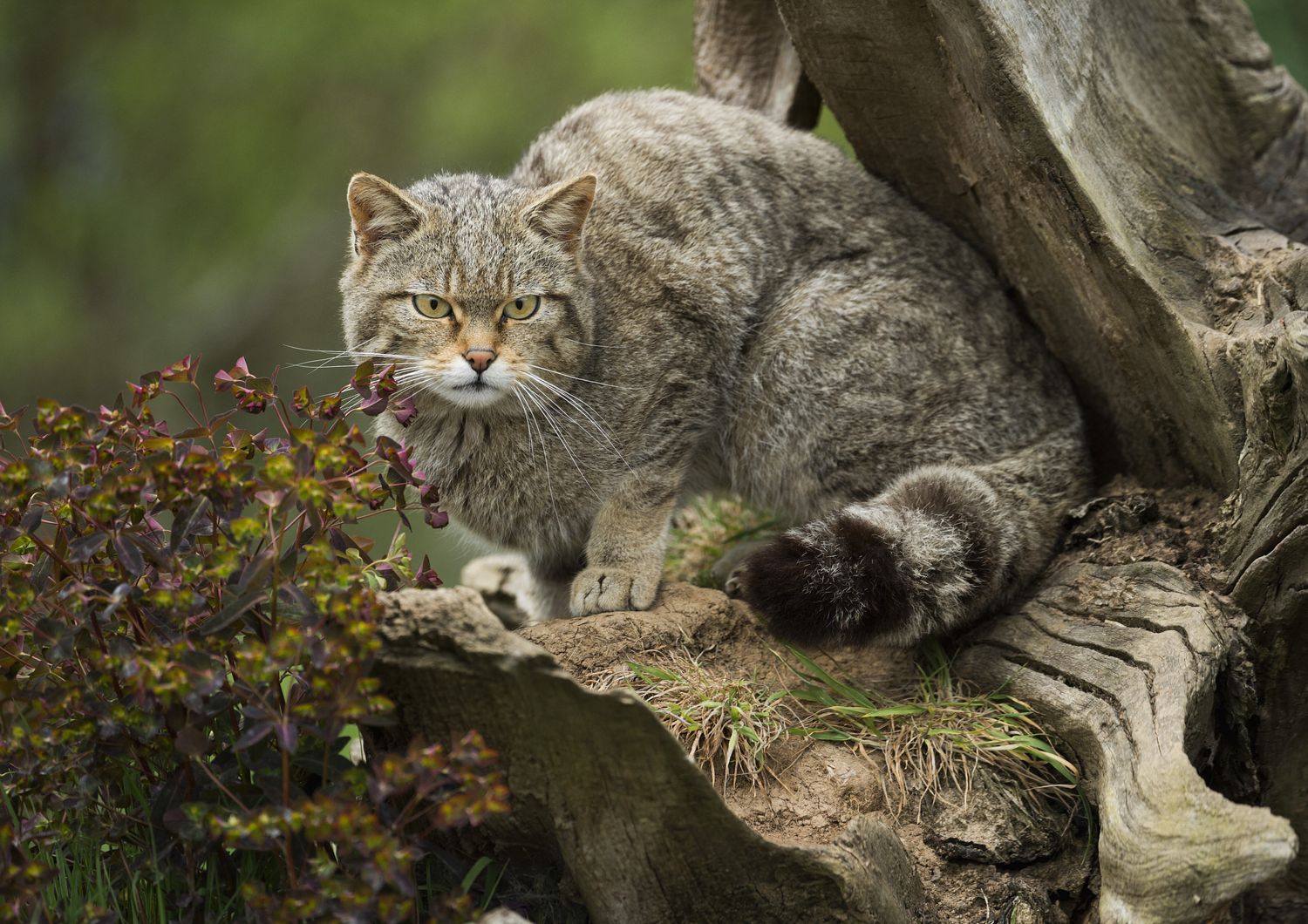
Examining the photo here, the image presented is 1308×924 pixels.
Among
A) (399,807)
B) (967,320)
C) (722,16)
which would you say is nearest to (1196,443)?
(967,320)

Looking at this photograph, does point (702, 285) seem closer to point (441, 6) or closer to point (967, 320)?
point (967, 320)

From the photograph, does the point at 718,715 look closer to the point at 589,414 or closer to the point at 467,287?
the point at 589,414

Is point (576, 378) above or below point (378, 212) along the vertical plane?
below

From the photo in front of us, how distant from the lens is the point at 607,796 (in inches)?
92.0

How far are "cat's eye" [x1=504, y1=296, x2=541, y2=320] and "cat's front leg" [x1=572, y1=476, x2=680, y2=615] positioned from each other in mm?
619

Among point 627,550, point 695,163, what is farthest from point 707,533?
point 695,163

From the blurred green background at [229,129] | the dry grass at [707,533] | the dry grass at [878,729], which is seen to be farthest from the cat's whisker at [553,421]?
the blurred green background at [229,129]

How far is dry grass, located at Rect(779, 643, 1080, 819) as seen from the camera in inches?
112

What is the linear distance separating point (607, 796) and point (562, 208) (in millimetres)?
1771

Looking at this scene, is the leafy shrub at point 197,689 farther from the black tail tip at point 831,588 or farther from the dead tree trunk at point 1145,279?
the dead tree trunk at point 1145,279

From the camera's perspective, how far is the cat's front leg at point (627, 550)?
3443 millimetres

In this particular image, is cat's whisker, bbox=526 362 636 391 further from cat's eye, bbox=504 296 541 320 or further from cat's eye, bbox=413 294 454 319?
cat's eye, bbox=413 294 454 319

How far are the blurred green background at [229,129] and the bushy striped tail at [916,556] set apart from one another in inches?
213

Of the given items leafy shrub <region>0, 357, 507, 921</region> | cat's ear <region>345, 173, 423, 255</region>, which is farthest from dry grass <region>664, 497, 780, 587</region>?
leafy shrub <region>0, 357, 507, 921</region>
